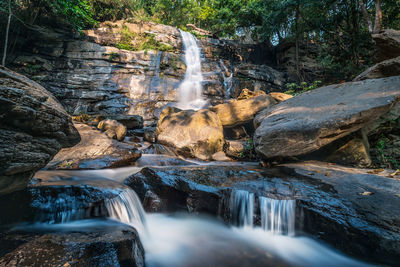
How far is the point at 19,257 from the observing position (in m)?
1.41

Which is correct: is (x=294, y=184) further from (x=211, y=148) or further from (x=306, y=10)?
(x=306, y=10)

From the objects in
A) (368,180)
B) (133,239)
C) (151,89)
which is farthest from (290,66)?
(133,239)

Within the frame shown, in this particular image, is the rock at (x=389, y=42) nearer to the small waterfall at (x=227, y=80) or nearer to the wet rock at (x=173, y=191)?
the wet rock at (x=173, y=191)

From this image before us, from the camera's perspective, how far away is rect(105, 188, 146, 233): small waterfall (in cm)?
264

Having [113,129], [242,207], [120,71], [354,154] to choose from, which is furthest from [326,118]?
[120,71]

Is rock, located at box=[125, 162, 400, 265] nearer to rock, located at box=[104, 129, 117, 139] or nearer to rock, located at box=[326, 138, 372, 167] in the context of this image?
rock, located at box=[326, 138, 372, 167]

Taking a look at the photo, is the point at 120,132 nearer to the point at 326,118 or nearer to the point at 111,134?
the point at 111,134

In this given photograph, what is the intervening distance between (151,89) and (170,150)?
26.1ft

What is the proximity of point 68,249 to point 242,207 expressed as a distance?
2312mm

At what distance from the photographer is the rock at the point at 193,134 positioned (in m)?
6.11

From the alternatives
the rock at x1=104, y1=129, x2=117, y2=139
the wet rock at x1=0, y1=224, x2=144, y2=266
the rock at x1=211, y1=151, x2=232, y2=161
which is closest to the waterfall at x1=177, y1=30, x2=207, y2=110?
the rock at x1=211, y1=151, x2=232, y2=161

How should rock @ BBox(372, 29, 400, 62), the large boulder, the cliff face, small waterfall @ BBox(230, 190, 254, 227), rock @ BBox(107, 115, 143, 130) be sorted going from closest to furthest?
the large boulder
small waterfall @ BBox(230, 190, 254, 227)
rock @ BBox(372, 29, 400, 62)
rock @ BBox(107, 115, 143, 130)
the cliff face

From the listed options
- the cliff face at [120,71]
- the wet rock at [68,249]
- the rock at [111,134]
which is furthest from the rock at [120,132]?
the wet rock at [68,249]

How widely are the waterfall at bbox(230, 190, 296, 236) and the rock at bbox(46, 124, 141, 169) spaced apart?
11.2ft
